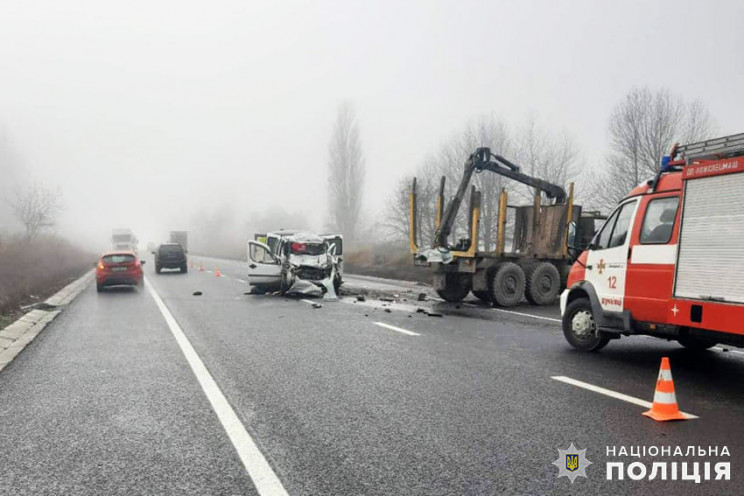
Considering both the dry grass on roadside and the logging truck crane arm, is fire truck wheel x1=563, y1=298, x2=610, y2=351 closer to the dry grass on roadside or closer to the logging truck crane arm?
the logging truck crane arm

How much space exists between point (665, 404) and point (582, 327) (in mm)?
3234

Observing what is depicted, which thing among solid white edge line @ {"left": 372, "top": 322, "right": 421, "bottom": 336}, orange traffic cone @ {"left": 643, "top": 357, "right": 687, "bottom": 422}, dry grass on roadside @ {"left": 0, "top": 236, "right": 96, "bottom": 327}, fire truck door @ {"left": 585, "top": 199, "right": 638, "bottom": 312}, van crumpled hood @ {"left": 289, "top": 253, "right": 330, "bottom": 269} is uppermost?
fire truck door @ {"left": 585, "top": 199, "right": 638, "bottom": 312}

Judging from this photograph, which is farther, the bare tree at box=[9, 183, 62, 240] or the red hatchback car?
the bare tree at box=[9, 183, 62, 240]

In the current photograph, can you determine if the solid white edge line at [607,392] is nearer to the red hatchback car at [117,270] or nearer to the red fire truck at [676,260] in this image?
the red fire truck at [676,260]

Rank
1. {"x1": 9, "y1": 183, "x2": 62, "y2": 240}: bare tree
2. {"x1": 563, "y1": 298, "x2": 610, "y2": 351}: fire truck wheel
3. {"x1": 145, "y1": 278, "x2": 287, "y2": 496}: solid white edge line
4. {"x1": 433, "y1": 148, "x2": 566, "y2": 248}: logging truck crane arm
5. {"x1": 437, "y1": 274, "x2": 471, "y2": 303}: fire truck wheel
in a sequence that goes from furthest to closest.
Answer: {"x1": 9, "y1": 183, "x2": 62, "y2": 240}: bare tree < {"x1": 433, "y1": 148, "x2": 566, "y2": 248}: logging truck crane arm < {"x1": 437, "y1": 274, "x2": 471, "y2": 303}: fire truck wheel < {"x1": 563, "y1": 298, "x2": 610, "y2": 351}: fire truck wheel < {"x1": 145, "y1": 278, "x2": 287, "y2": 496}: solid white edge line

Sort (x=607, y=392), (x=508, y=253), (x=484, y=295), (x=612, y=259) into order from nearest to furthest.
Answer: (x=607, y=392) → (x=612, y=259) → (x=508, y=253) → (x=484, y=295)

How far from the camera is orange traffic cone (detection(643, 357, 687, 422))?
194 inches

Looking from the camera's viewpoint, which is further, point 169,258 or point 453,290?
point 169,258

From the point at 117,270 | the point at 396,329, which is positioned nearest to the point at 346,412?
the point at 396,329

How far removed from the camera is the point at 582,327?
321 inches

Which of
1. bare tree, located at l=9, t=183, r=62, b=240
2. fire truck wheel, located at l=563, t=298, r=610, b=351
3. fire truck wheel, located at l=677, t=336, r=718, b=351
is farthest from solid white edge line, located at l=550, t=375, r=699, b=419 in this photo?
bare tree, located at l=9, t=183, r=62, b=240

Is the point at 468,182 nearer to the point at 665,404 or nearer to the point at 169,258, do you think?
the point at 665,404

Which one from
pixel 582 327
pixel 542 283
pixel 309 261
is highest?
pixel 309 261

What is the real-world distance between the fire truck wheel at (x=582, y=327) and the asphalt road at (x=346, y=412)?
239 millimetres
